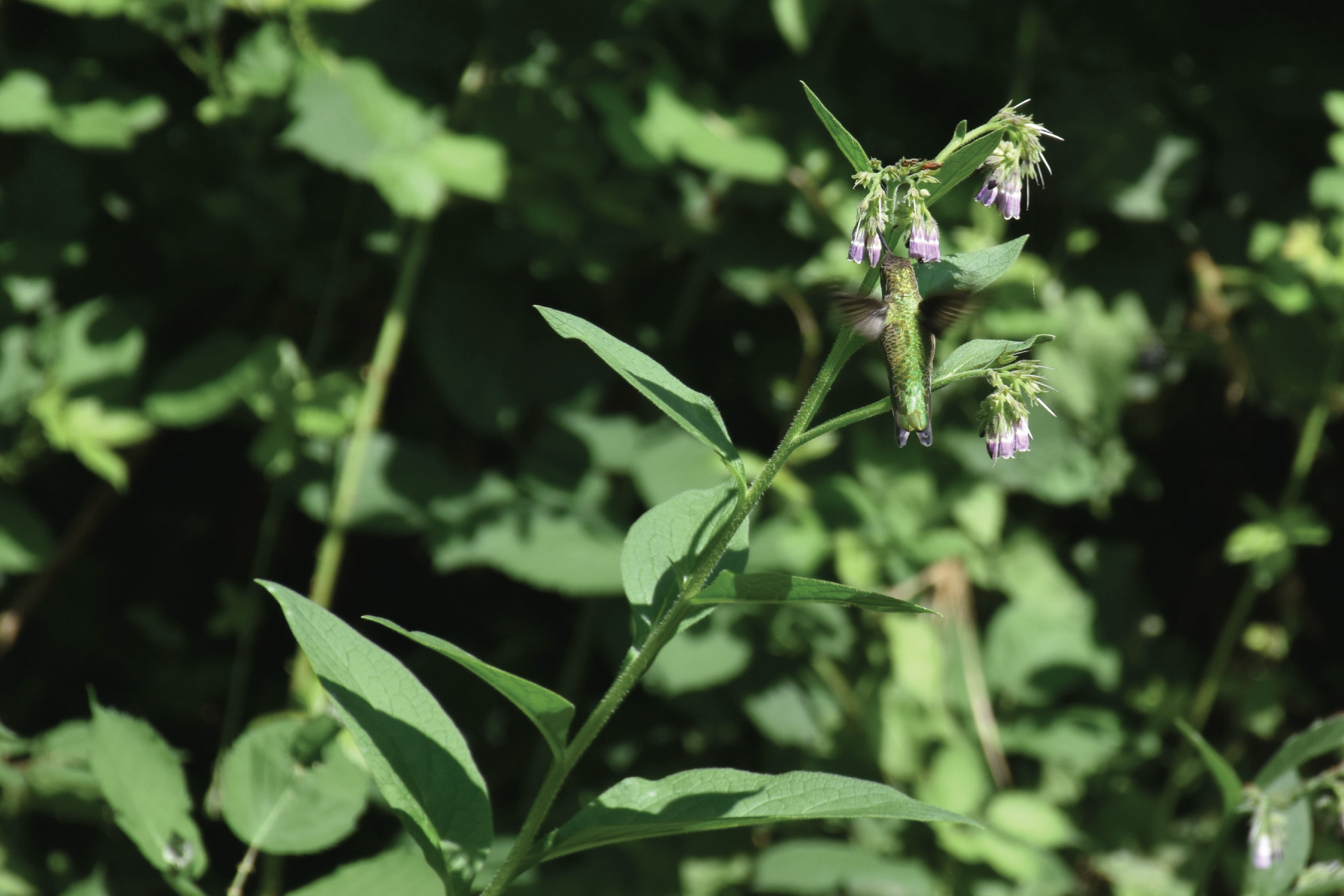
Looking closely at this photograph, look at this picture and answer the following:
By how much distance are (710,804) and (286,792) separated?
0.72 metres

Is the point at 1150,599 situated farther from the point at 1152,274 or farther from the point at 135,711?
the point at 135,711

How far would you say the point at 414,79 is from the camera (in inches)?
91.8

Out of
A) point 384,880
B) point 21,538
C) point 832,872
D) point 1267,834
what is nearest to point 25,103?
point 21,538

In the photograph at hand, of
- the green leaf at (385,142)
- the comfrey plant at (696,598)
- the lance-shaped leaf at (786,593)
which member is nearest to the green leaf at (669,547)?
the comfrey plant at (696,598)

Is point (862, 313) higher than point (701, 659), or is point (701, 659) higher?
point (701, 659)

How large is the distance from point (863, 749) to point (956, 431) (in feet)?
2.54

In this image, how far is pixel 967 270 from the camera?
3.67ft

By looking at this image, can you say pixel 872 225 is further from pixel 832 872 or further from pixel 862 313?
pixel 832 872

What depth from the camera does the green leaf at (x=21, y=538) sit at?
2.14 m

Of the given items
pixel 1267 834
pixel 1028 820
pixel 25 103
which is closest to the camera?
pixel 1267 834

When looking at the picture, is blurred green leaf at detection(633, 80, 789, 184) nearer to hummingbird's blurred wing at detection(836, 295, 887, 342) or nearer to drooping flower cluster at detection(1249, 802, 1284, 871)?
hummingbird's blurred wing at detection(836, 295, 887, 342)

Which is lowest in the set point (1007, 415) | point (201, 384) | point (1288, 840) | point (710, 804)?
point (710, 804)

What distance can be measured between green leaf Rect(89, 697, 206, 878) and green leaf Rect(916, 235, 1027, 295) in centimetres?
109

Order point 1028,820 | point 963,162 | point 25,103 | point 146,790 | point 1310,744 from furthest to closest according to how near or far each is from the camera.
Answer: point 1028,820
point 25,103
point 1310,744
point 146,790
point 963,162
